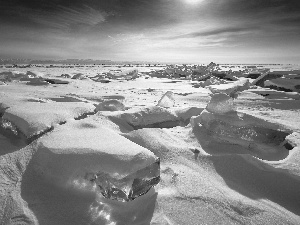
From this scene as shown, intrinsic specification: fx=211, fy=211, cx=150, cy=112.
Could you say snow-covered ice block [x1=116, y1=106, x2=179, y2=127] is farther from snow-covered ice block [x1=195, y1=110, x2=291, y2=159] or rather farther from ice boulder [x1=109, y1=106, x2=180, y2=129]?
snow-covered ice block [x1=195, y1=110, x2=291, y2=159]

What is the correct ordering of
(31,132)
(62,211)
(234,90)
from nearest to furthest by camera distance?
(62,211) < (31,132) < (234,90)

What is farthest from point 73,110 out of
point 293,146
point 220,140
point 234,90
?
point 234,90

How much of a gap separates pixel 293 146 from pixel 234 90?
2178 millimetres

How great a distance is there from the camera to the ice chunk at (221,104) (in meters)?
1.46

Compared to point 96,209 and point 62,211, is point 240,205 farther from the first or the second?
point 62,211

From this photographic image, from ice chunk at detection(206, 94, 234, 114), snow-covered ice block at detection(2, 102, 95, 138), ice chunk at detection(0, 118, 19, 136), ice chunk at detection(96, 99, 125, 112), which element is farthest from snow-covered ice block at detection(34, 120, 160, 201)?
ice chunk at detection(96, 99, 125, 112)

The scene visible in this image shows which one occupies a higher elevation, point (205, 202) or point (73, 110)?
point (73, 110)

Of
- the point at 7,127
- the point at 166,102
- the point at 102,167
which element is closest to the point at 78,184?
the point at 102,167

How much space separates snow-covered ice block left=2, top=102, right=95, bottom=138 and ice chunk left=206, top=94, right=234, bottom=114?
880mm

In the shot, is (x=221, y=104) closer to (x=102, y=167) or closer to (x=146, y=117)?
(x=146, y=117)

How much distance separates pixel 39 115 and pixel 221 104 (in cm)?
116

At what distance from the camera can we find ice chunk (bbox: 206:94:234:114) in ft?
4.79

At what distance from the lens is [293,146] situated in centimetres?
120

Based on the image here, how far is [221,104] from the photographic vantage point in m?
1.48
